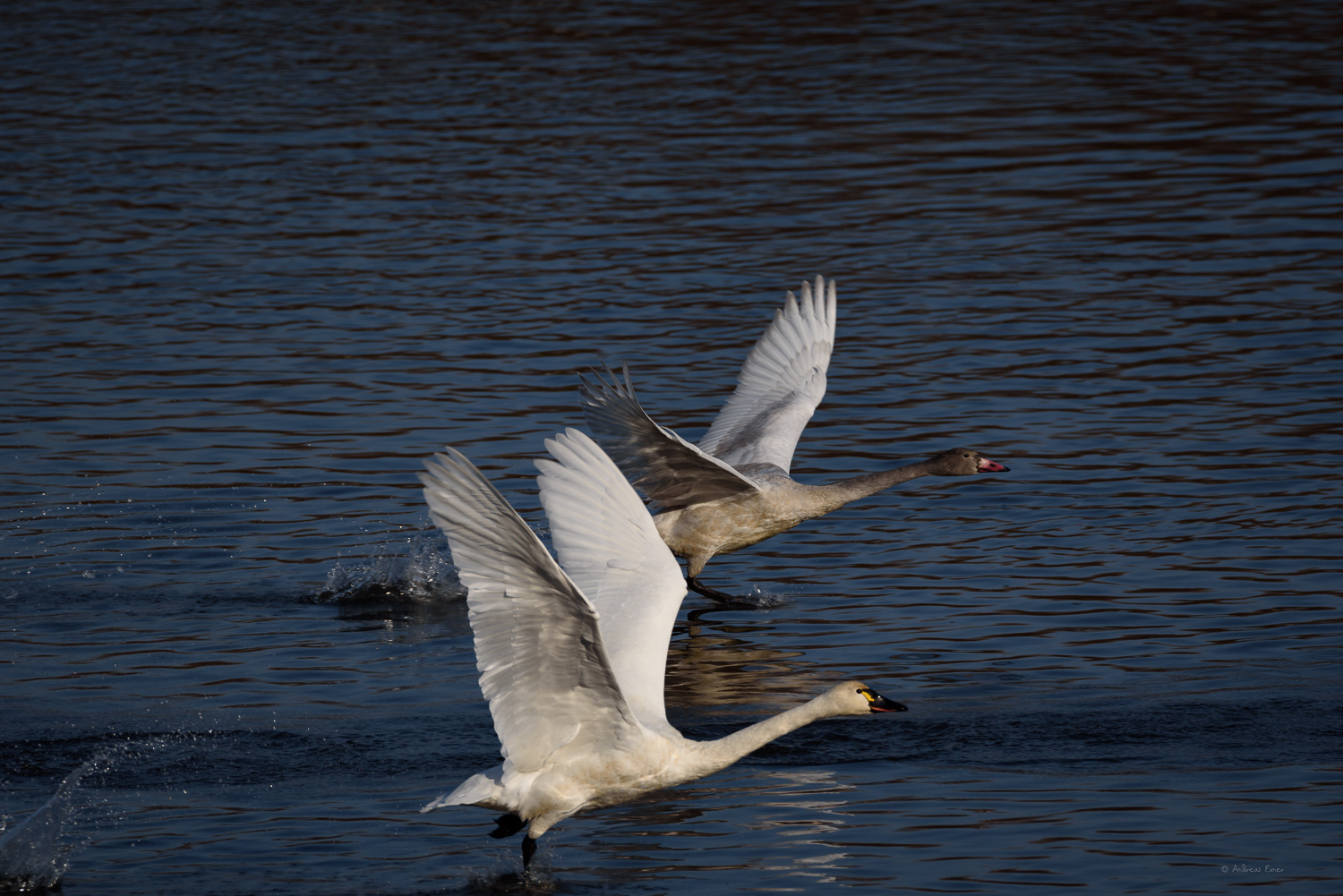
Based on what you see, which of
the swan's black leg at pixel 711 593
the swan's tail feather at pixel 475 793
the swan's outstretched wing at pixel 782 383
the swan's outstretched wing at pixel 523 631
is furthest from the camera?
the swan's outstretched wing at pixel 782 383

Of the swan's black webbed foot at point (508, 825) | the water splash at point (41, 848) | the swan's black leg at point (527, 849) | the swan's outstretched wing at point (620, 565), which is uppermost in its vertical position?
the swan's outstretched wing at point (620, 565)

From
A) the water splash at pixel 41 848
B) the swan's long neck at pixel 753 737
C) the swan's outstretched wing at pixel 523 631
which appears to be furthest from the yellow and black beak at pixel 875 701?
the water splash at pixel 41 848

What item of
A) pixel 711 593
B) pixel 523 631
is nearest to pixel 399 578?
pixel 711 593

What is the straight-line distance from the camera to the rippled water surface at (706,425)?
23.0ft

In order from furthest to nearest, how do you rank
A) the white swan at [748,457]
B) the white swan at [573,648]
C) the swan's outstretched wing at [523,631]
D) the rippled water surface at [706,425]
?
the white swan at [748,457] < the rippled water surface at [706,425] < the white swan at [573,648] < the swan's outstretched wing at [523,631]

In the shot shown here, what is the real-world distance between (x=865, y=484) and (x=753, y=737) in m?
3.84

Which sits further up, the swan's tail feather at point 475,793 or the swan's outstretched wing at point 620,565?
the swan's outstretched wing at point 620,565

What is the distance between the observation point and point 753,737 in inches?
255

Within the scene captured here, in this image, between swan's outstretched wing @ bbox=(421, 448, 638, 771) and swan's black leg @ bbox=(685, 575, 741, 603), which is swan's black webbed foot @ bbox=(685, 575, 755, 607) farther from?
swan's outstretched wing @ bbox=(421, 448, 638, 771)

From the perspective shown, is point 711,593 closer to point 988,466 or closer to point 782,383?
point 782,383

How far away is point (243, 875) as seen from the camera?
6508 millimetres

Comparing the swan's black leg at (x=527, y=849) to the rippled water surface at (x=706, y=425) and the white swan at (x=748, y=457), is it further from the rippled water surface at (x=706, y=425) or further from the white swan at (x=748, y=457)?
the white swan at (x=748, y=457)

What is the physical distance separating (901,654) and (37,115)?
1729 cm

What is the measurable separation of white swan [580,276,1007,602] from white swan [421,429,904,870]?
6.56 feet
